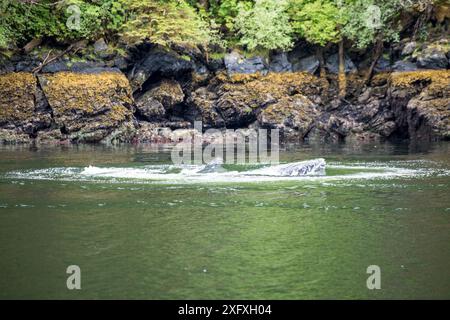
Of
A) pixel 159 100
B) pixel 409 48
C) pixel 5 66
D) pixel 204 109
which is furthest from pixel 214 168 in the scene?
pixel 409 48

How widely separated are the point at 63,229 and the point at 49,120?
3352 centimetres

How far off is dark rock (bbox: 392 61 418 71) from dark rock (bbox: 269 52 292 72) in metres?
8.85

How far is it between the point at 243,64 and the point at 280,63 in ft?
10.6

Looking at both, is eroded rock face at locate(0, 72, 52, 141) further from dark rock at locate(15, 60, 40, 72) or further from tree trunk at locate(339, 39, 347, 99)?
tree trunk at locate(339, 39, 347, 99)

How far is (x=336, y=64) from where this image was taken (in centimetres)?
5334

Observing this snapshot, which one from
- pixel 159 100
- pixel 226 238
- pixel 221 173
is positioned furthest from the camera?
pixel 159 100

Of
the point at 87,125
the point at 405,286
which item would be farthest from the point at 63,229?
the point at 87,125

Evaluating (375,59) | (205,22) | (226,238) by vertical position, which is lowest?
(226,238)

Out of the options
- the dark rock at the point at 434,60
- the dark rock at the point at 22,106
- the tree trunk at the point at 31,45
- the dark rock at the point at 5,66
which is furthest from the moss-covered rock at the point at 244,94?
the dark rock at the point at 5,66

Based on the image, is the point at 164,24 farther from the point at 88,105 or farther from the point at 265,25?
the point at 88,105

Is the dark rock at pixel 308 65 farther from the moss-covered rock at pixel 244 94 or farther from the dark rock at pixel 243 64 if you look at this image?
the dark rock at pixel 243 64

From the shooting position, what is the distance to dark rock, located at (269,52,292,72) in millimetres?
52531
